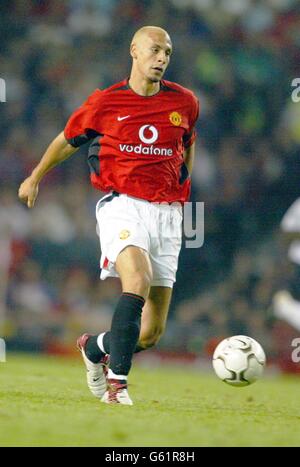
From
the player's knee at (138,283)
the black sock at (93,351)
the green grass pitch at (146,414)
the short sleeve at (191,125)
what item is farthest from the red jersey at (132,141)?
the green grass pitch at (146,414)

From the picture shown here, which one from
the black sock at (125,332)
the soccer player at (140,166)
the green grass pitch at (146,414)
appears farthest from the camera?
the soccer player at (140,166)

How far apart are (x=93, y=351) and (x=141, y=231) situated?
2.80 feet

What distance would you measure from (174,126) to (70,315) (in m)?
5.55

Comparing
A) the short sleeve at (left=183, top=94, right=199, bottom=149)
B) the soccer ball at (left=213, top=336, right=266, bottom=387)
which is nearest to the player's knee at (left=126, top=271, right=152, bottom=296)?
the soccer ball at (left=213, top=336, right=266, bottom=387)

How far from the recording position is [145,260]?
19.7 ft

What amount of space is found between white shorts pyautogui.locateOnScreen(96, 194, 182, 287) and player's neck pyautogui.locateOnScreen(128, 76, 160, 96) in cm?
68

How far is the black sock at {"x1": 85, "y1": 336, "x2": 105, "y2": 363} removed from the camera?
648cm

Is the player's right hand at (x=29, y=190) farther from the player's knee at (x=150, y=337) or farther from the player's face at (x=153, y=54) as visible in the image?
the player's knee at (x=150, y=337)

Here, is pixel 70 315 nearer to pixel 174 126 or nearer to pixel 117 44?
pixel 117 44

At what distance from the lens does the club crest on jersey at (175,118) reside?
260 inches

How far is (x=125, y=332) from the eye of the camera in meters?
5.77

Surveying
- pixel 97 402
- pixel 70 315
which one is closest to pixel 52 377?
pixel 97 402

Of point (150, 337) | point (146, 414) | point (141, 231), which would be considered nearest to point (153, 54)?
point (141, 231)

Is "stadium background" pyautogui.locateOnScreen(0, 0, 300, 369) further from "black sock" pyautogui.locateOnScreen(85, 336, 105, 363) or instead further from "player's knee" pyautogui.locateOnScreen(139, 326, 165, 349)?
"black sock" pyautogui.locateOnScreen(85, 336, 105, 363)
